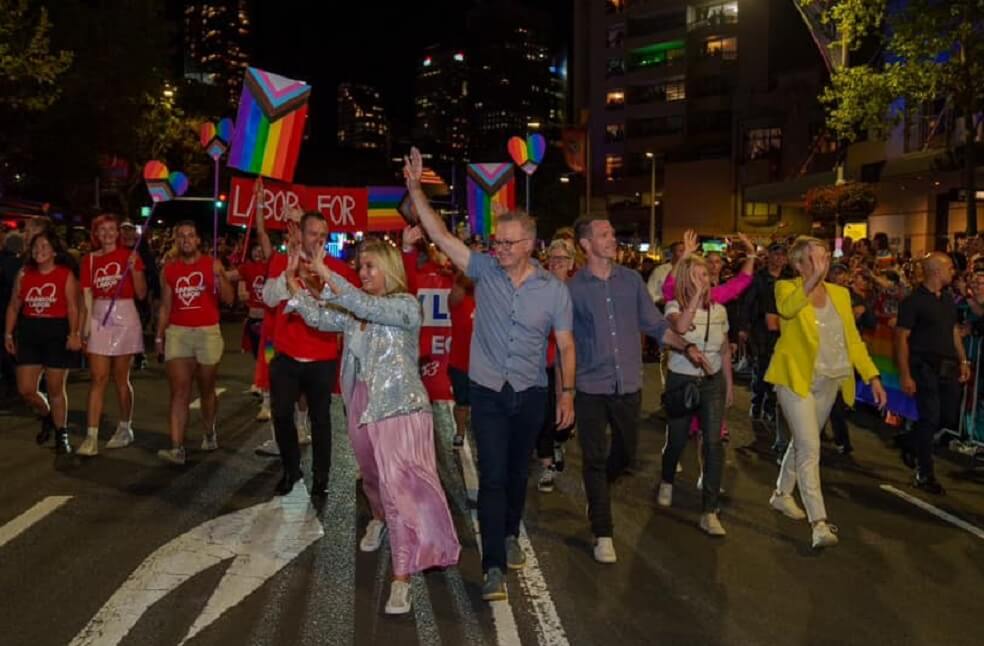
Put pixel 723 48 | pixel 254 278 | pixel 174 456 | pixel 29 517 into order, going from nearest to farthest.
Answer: pixel 29 517, pixel 174 456, pixel 254 278, pixel 723 48

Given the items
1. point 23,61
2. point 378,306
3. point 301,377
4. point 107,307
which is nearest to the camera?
point 378,306

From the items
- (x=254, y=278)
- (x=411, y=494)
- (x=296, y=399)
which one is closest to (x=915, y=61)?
(x=254, y=278)

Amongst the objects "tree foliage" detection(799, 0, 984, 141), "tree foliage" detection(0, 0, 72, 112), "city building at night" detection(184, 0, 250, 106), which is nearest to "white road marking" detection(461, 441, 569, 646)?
"tree foliage" detection(799, 0, 984, 141)

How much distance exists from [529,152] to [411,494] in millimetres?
11697

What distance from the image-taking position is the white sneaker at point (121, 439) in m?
8.62

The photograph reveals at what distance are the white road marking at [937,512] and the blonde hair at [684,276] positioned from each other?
2.52 meters

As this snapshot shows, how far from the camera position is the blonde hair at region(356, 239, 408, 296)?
4961 millimetres

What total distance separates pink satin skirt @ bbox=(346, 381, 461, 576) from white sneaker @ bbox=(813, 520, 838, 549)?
7.80 feet

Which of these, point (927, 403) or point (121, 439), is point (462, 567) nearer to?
point (927, 403)

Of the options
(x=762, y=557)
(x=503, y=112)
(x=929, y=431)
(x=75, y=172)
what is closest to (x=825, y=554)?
(x=762, y=557)

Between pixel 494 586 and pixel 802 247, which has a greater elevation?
pixel 802 247

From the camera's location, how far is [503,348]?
502cm

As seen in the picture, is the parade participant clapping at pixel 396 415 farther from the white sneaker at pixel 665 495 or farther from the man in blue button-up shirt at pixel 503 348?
the white sneaker at pixel 665 495

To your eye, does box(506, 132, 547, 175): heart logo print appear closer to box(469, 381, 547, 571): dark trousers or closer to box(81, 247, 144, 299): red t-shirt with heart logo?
box(81, 247, 144, 299): red t-shirt with heart logo
